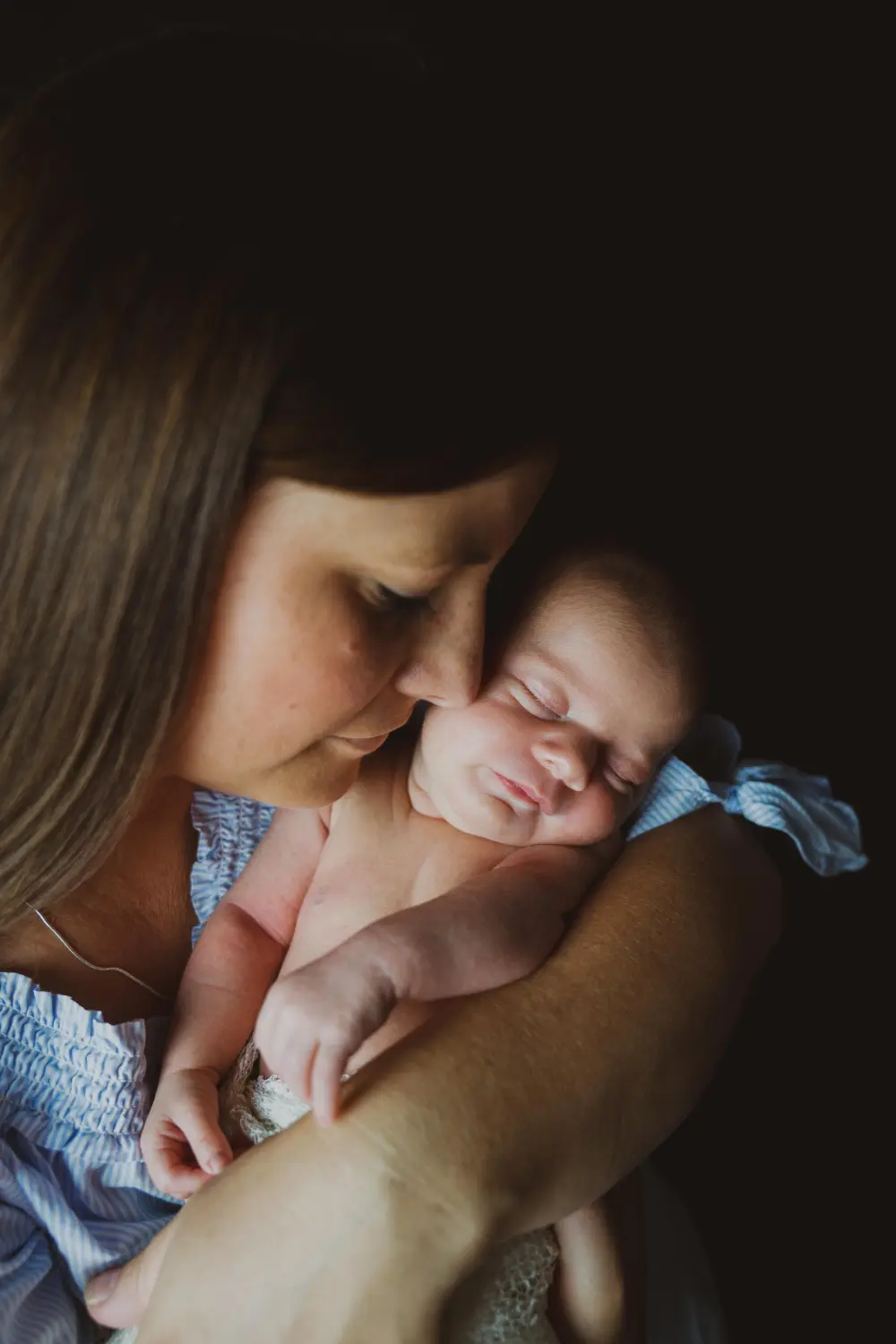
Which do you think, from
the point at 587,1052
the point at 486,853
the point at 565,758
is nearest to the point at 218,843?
the point at 486,853

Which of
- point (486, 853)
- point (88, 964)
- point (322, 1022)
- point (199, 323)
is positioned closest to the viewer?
point (199, 323)

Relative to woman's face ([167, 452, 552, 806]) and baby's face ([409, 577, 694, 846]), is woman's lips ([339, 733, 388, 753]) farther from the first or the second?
baby's face ([409, 577, 694, 846])

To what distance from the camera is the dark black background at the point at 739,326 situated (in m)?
1.16

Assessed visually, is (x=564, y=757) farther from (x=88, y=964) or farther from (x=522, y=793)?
(x=88, y=964)

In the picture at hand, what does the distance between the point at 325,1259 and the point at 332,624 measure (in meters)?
0.43

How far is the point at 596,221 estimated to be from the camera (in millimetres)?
1046

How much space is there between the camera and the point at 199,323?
739mm

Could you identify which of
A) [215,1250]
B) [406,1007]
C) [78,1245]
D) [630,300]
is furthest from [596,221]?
[78,1245]

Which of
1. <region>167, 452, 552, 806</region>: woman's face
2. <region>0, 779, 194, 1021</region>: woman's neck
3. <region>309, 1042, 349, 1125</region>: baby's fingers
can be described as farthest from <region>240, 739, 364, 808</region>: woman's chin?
<region>309, 1042, 349, 1125</region>: baby's fingers

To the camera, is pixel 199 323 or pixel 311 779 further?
pixel 311 779

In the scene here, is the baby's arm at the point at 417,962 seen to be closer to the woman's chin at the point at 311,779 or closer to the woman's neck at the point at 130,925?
the woman's chin at the point at 311,779

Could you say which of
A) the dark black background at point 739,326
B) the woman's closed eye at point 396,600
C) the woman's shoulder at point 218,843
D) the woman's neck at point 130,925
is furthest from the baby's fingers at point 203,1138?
the dark black background at point 739,326

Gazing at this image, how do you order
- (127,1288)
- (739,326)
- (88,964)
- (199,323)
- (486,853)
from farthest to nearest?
(739,326), (486,853), (88,964), (127,1288), (199,323)

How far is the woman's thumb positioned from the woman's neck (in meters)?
0.21
